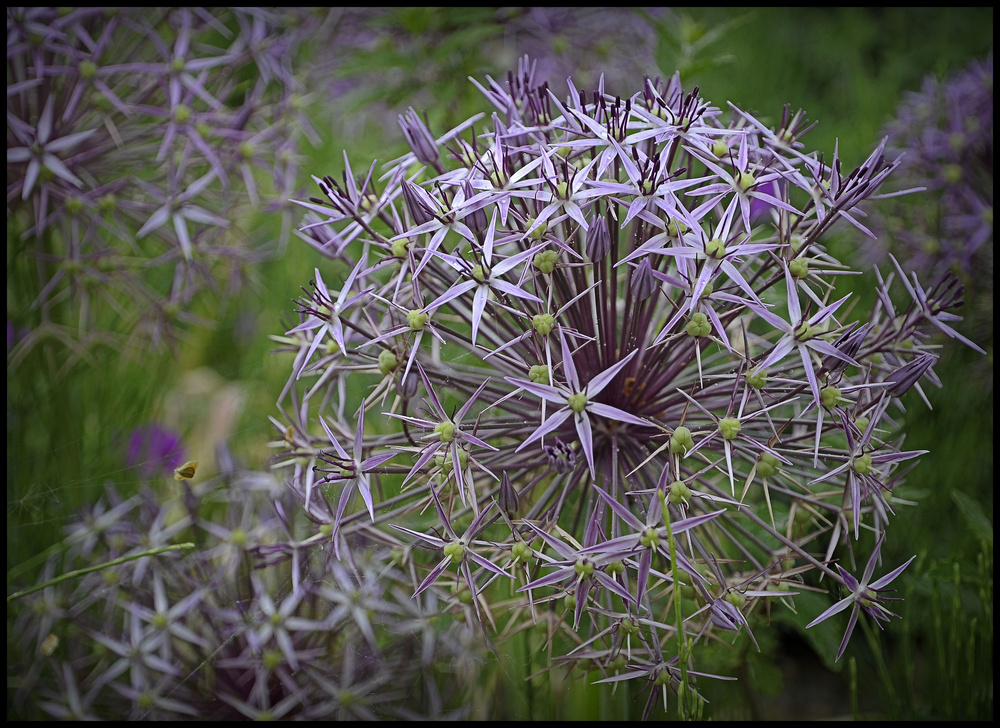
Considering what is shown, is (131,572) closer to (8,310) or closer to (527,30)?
(8,310)

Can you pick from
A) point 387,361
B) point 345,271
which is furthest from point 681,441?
point 345,271

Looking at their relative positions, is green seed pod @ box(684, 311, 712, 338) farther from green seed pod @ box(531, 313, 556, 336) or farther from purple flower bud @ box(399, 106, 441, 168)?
purple flower bud @ box(399, 106, 441, 168)

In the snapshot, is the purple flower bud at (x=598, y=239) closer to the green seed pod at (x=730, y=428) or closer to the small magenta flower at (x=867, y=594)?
the green seed pod at (x=730, y=428)

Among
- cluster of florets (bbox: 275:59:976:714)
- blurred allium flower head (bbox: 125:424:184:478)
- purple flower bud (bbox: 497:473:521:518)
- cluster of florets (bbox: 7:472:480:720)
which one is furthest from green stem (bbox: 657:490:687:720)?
blurred allium flower head (bbox: 125:424:184:478)

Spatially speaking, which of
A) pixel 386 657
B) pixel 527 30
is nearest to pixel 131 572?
pixel 386 657

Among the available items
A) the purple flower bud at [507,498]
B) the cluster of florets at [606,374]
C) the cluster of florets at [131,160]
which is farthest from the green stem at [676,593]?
the cluster of florets at [131,160]

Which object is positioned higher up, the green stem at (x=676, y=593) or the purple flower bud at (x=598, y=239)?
the purple flower bud at (x=598, y=239)
